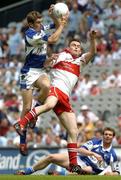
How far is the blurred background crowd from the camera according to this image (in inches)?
872

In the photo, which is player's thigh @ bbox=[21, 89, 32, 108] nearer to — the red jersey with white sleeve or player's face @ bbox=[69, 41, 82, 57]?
the red jersey with white sleeve

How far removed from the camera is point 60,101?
47.9ft

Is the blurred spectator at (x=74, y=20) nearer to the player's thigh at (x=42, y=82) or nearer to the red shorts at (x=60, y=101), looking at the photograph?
the player's thigh at (x=42, y=82)

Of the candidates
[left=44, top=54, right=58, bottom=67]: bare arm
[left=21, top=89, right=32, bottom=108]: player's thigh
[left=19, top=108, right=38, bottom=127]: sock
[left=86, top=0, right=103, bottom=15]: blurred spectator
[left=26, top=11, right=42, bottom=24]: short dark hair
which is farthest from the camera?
[left=86, top=0, right=103, bottom=15]: blurred spectator

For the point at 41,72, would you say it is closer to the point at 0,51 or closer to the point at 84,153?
the point at 84,153

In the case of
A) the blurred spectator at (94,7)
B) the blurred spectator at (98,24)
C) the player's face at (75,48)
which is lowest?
the player's face at (75,48)

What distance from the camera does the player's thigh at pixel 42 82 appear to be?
48.0 feet

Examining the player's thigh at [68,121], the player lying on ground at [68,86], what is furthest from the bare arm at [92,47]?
the player's thigh at [68,121]

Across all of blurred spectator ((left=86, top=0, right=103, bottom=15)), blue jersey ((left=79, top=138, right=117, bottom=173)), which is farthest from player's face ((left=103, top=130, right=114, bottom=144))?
blurred spectator ((left=86, top=0, right=103, bottom=15))

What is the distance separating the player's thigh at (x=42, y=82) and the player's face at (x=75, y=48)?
0.62 m

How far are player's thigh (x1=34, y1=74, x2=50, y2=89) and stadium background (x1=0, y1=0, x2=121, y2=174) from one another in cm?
462

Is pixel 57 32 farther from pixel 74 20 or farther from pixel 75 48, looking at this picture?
pixel 74 20

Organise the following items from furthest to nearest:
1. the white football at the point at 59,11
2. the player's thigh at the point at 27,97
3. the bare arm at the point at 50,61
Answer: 1. the player's thigh at the point at 27,97
2. the bare arm at the point at 50,61
3. the white football at the point at 59,11

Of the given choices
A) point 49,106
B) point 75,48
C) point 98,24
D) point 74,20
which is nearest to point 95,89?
point 98,24
